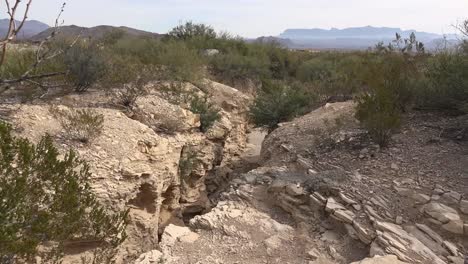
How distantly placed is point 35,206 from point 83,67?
19.2 ft

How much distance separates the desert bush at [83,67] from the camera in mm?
9281

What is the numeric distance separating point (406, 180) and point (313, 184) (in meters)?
1.41

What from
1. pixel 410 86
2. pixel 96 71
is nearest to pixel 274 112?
pixel 410 86

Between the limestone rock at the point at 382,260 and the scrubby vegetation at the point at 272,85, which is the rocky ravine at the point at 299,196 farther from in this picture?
the scrubby vegetation at the point at 272,85

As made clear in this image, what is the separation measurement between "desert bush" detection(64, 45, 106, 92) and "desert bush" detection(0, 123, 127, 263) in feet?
16.1

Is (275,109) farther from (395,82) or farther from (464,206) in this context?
(464,206)

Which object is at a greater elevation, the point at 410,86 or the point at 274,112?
the point at 410,86

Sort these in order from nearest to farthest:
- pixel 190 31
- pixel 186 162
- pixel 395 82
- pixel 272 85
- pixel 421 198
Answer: pixel 421 198, pixel 395 82, pixel 186 162, pixel 272 85, pixel 190 31

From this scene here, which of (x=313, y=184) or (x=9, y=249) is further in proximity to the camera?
(x=313, y=184)

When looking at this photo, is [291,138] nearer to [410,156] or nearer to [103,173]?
[410,156]

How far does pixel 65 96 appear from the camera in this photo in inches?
349

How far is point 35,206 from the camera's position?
13.7 feet

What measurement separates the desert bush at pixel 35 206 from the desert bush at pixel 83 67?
492 cm

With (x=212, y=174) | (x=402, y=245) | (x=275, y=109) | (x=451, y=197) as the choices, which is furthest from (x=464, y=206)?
(x=275, y=109)
